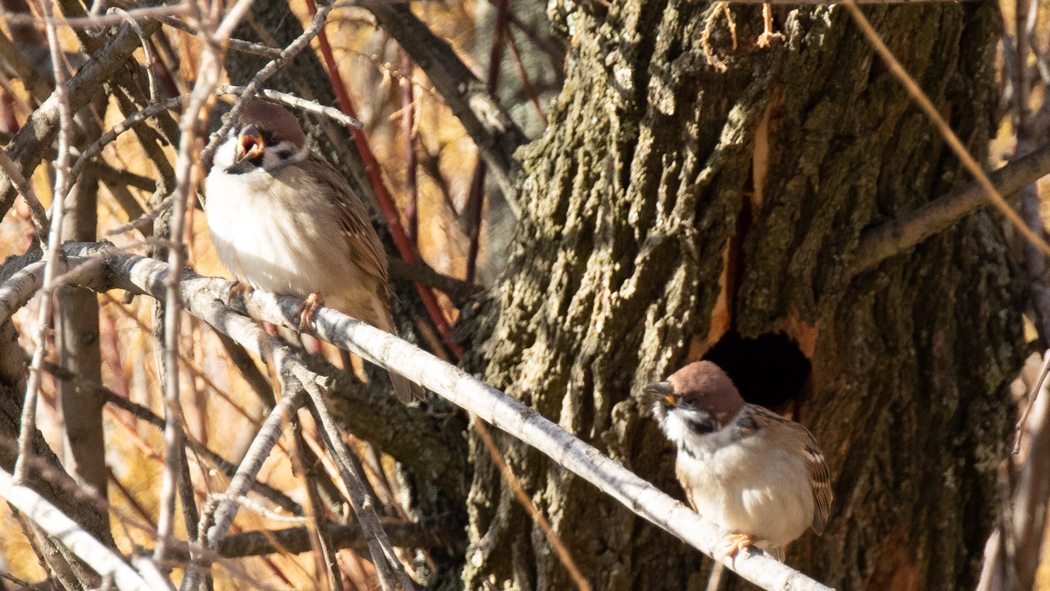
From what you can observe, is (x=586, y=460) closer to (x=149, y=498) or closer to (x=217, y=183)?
(x=217, y=183)

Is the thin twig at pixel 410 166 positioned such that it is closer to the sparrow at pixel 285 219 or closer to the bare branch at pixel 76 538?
the sparrow at pixel 285 219

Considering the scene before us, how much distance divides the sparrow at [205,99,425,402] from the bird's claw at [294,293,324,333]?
0.03ft

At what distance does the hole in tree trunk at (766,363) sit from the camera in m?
3.20

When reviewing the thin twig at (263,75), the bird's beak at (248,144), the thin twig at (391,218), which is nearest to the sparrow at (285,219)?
the bird's beak at (248,144)

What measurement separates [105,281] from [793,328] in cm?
209

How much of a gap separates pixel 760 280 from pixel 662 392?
1.59ft

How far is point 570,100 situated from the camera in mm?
3154

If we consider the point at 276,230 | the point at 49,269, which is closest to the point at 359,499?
the point at 49,269

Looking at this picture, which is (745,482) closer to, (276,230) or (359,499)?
(359,499)

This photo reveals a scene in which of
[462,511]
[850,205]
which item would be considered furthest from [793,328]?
[462,511]

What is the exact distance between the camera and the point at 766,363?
3.33 meters

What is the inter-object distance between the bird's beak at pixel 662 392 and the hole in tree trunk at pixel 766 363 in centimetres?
38

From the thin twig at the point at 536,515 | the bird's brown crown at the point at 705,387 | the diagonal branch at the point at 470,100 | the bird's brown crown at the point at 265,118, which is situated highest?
the diagonal branch at the point at 470,100

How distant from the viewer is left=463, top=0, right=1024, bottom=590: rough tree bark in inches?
113
